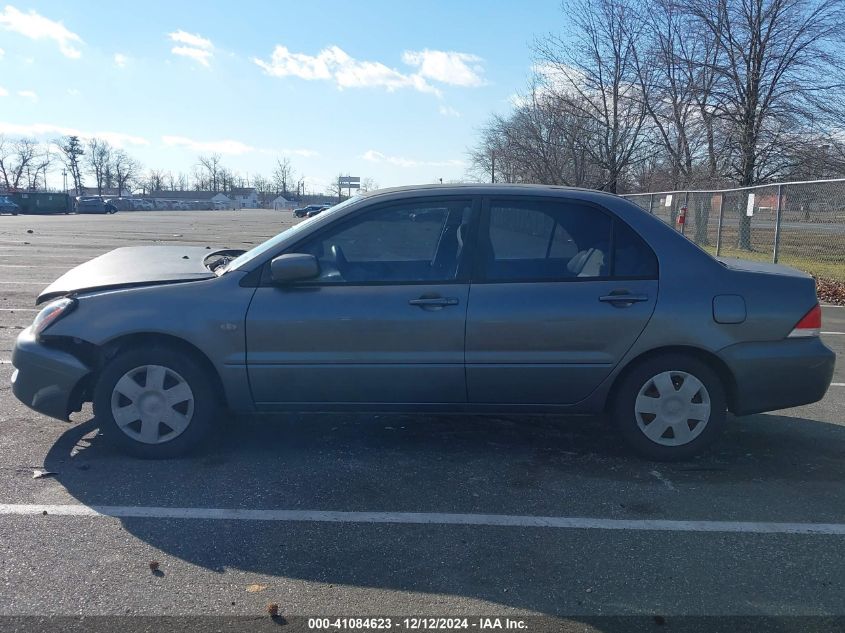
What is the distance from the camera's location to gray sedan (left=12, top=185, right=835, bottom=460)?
4348 mm

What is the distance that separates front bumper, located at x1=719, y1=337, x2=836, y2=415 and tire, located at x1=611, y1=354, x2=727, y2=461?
136 millimetres

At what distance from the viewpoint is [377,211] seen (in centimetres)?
456

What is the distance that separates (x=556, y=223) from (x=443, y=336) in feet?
3.49

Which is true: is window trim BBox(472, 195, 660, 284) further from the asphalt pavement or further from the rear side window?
the asphalt pavement

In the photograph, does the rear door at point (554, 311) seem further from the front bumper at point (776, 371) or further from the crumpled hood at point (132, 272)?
the crumpled hood at point (132, 272)

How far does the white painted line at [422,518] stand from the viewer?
3.68 meters

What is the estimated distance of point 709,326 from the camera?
439cm

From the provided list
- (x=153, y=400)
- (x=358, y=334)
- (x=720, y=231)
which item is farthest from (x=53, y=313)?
(x=720, y=231)

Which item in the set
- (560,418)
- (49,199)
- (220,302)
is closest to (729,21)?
(560,418)

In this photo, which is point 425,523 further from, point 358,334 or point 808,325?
point 808,325

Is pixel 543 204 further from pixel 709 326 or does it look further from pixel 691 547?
pixel 691 547

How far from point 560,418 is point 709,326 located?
1414 mm

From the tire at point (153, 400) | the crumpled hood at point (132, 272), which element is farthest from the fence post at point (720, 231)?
the tire at point (153, 400)

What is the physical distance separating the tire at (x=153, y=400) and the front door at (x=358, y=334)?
367 millimetres
